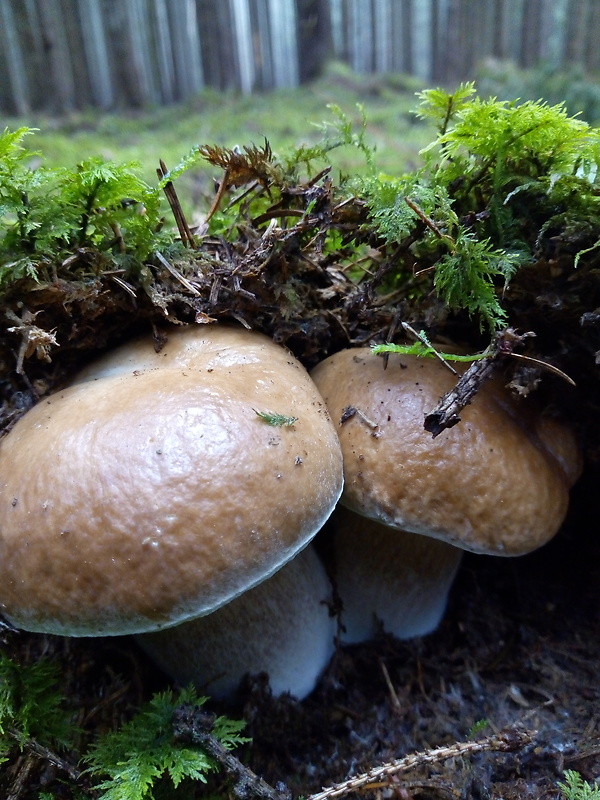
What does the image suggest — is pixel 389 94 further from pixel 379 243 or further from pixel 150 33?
pixel 379 243

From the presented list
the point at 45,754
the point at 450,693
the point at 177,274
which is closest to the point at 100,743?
the point at 45,754

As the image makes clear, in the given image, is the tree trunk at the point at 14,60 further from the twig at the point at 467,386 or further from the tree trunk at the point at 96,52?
the twig at the point at 467,386

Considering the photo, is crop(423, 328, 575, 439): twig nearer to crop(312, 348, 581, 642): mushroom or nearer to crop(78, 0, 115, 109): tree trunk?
crop(312, 348, 581, 642): mushroom

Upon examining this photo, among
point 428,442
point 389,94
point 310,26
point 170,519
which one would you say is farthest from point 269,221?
point 310,26

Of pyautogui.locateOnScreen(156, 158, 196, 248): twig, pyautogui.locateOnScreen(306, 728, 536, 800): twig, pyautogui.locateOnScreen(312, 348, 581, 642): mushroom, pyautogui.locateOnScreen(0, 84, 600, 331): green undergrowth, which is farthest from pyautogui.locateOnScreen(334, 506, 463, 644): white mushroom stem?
pyautogui.locateOnScreen(156, 158, 196, 248): twig

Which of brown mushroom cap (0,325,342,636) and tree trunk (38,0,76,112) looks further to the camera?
tree trunk (38,0,76,112)

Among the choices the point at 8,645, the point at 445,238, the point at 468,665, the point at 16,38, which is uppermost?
the point at 16,38
